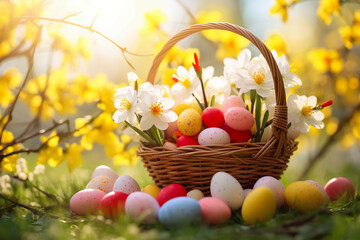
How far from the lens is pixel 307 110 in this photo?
968 mm

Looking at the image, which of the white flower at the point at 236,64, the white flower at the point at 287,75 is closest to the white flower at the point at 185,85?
the white flower at the point at 236,64

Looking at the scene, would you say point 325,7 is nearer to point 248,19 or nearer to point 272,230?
point 272,230

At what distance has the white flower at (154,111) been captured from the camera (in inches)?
36.7

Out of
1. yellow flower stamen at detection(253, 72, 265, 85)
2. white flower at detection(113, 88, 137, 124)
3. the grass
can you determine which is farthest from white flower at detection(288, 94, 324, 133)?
white flower at detection(113, 88, 137, 124)

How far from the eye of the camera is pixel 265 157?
910mm

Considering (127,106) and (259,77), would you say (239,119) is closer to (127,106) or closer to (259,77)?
(259,77)

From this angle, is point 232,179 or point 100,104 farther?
point 100,104

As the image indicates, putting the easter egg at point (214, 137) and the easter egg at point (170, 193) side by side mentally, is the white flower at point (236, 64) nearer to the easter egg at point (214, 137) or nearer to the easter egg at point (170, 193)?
the easter egg at point (214, 137)

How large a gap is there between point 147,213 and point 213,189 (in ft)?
0.61

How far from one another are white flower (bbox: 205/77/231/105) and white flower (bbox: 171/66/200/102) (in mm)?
82

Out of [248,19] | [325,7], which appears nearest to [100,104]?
[325,7]

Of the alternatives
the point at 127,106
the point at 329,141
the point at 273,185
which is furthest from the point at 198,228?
the point at 329,141

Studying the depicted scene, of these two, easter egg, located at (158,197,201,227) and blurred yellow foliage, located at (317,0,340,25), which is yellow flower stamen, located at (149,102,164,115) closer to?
easter egg, located at (158,197,201,227)

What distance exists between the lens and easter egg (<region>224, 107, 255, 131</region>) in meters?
0.93
